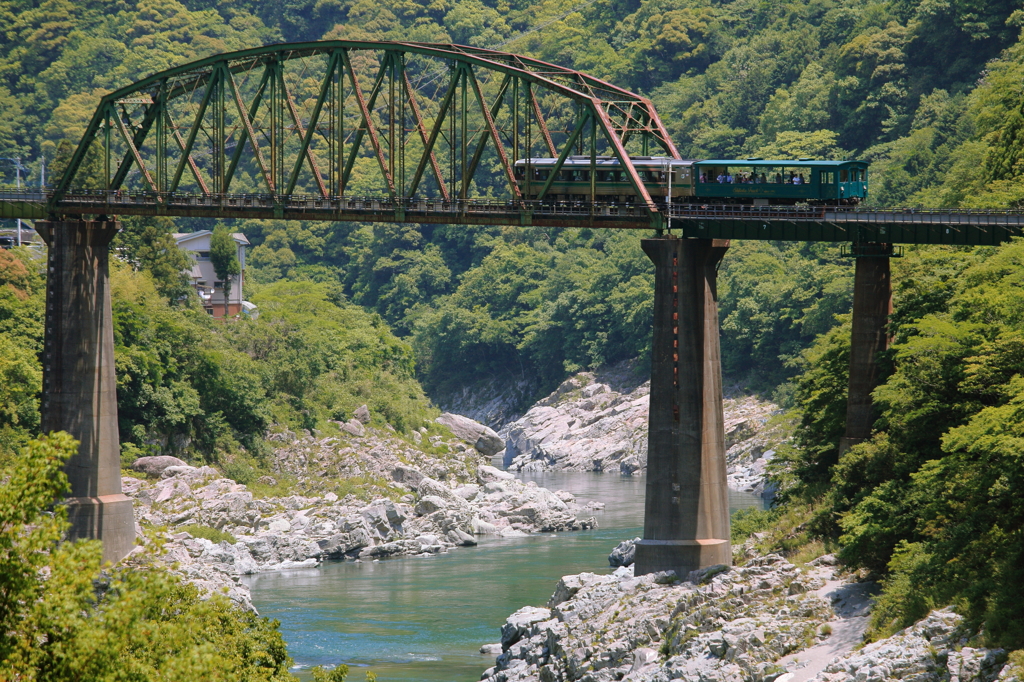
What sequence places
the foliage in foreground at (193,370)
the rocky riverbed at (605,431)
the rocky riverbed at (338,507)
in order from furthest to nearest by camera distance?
the rocky riverbed at (605,431)
the foliage in foreground at (193,370)
the rocky riverbed at (338,507)

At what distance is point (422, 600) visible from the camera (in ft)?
222

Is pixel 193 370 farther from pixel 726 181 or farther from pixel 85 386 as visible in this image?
pixel 726 181

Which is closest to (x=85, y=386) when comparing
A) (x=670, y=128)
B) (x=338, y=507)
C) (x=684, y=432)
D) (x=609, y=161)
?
(x=338, y=507)

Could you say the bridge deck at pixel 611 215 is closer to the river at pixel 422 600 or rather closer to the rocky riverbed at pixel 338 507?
the rocky riverbed at pixel 338 507

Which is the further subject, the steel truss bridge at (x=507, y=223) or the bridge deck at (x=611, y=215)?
the steel truss bridge at (x=507, y=223)

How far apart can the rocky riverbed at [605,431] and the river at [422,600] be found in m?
21.0

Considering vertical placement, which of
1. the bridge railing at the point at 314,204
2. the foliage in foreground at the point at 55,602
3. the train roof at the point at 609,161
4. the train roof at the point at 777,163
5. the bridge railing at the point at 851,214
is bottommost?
the foliage in foreground at the point at 55,602

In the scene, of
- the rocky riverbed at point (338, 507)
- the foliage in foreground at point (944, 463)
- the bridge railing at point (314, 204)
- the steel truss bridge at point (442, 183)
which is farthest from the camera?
the rocky riverbed at point (338, 507)

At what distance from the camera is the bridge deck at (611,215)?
52031 millimetres

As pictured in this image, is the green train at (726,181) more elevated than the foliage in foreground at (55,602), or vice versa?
the green train at (726,181)

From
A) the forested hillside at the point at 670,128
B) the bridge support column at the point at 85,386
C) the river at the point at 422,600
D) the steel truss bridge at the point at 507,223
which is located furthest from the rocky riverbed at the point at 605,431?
the bridge support column at the point at 85,386

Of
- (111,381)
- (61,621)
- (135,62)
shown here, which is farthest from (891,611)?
(135,62)

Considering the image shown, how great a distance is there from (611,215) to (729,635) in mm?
20731

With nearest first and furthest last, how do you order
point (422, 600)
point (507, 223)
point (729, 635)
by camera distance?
point (729, 635) < point (507, 223) < point (422, 600)
